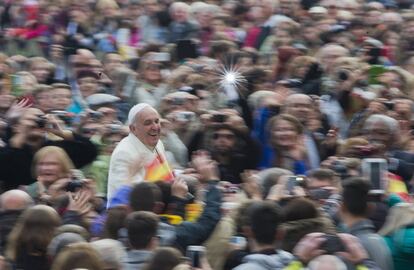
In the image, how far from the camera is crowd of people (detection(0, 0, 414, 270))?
25.4ft

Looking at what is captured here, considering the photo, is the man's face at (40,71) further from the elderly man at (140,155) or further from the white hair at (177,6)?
the elderly man at (140,155)

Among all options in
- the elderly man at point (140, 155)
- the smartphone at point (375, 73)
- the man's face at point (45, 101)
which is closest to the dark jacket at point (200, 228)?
the elderly man at point (140, 155)

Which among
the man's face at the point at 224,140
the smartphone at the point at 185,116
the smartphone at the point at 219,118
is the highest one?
the smartphone at the point at 219,118

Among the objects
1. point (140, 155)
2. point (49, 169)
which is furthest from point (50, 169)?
point (140, 155)

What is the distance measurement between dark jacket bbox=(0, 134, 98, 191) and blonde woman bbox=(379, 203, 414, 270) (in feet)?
11.2

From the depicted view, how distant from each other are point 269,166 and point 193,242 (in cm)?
300

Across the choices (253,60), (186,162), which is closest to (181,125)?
(186,162)

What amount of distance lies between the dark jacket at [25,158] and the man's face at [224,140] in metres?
1.03

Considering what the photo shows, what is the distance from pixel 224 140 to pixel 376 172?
6.89ft

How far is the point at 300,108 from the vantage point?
11.9m

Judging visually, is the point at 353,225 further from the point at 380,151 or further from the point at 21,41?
the point at 21,41

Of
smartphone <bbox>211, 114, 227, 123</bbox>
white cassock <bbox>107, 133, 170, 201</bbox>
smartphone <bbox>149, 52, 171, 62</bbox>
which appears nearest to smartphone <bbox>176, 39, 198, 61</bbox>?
smartphone <bbox>149, 52, 171, 62</bbox>

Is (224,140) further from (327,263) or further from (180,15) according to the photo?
(180,15)

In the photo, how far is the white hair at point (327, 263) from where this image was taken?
6910mm
